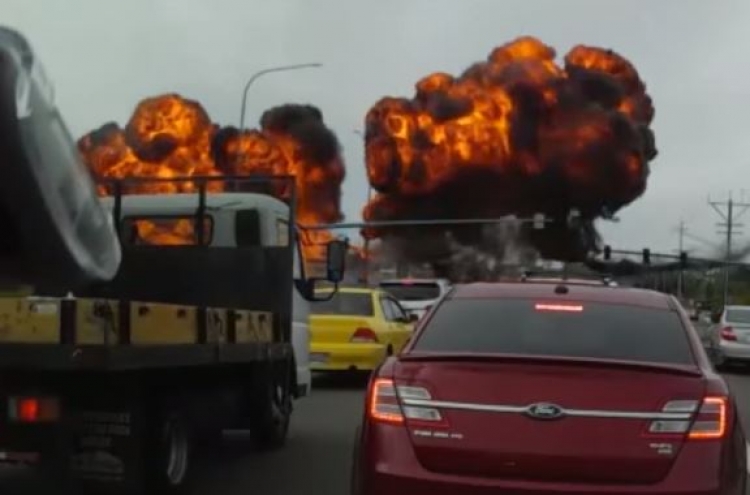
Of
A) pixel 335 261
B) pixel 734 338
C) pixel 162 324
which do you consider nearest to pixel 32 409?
pixel 162 324

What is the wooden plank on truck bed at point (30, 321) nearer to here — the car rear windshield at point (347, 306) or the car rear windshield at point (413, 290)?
the car rear windshield at point (347, 306)

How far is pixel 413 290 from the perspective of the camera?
90.3 ft

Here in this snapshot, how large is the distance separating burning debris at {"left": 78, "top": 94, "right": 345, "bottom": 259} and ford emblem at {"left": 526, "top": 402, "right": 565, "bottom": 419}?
1067 inches

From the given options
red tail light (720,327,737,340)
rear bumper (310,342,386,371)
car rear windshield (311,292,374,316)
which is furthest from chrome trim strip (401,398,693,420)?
red tail light (720,327,737,340)

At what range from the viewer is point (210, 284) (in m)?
9.66

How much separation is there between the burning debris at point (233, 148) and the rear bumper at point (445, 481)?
87.8ft

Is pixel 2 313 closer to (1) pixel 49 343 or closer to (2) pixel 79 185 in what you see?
(1) pixel 49 343

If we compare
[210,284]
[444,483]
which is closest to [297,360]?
[210,284]

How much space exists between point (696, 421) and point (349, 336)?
37.8 feet

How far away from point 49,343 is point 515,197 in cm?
7275

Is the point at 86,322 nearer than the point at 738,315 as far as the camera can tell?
Yes

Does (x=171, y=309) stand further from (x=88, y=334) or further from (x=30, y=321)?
(x=30, y=321)

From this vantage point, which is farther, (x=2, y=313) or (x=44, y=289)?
(x=2, y=313)

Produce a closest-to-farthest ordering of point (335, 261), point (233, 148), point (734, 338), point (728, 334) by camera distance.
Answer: point (335, 261) → point (734, 338) → point (728, 334) → point (233, 148)
